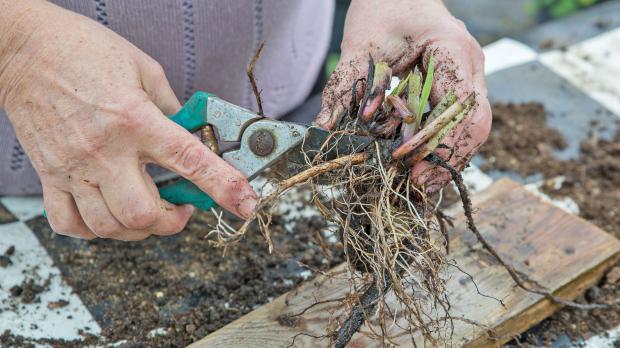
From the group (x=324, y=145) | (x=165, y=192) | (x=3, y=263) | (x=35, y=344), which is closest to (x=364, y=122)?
(x=324, y=145)

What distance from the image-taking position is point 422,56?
136 cm

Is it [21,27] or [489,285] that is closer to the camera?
[21,27]

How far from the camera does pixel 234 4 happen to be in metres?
1.58

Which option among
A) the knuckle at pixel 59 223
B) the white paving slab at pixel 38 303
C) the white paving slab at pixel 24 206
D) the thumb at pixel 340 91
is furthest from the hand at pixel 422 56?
the white paving slab at pixel 24 206

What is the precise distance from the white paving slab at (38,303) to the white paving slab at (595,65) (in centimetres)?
182

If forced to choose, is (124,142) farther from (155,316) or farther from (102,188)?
(155,316)

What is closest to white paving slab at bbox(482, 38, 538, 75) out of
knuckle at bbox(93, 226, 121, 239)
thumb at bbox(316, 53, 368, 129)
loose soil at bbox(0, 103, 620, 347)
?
loose soil at bbox(0, 103, 620, 347)

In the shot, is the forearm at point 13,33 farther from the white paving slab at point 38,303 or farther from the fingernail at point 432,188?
the fingernail at point 432,188

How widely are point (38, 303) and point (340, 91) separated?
840 mm

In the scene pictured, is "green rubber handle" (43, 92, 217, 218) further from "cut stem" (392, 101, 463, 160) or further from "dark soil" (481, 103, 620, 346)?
"dark soil" (481, 103, 620, 346)

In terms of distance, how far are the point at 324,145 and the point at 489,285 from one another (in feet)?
1.86

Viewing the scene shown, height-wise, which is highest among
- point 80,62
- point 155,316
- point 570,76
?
point 80,62

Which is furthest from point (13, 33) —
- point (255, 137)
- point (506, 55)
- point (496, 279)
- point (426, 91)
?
point (506, 55)

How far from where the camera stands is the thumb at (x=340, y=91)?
1276mm
